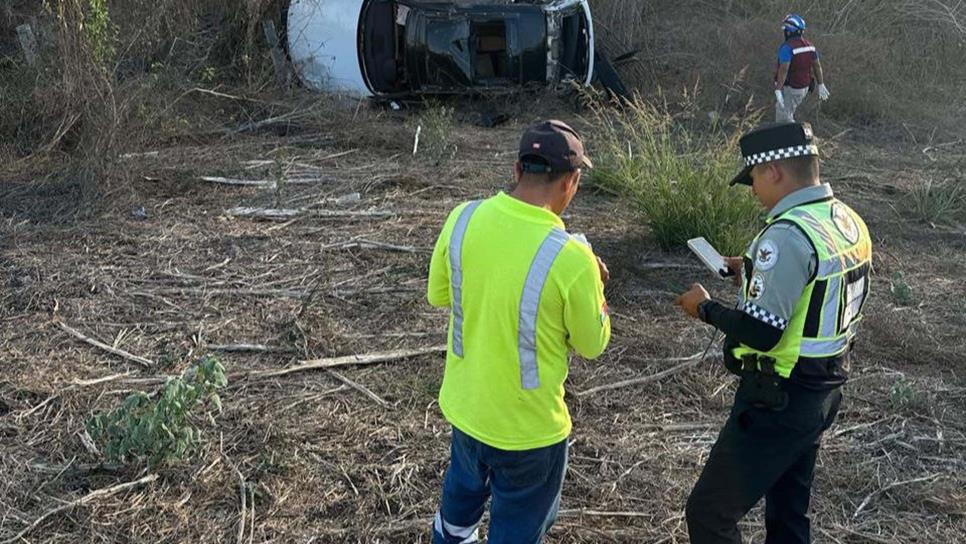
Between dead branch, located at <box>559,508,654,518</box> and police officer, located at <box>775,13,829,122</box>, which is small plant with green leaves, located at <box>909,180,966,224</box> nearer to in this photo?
police officer, located at <box>775,13,829,122</box>

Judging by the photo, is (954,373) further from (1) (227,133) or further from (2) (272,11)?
(2) (272,11)

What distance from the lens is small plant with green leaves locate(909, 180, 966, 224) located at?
8062 mm

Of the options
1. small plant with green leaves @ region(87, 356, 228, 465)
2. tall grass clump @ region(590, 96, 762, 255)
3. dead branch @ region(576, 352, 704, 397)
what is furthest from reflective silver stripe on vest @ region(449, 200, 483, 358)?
tall grass clump @ region(590, 96, 762, 255)

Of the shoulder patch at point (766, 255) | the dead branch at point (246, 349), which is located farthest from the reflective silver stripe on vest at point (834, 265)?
the dead branch at point (246, 349)

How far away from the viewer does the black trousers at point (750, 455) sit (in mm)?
2723

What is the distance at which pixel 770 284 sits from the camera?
259cm

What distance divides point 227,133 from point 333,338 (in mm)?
Result: 5767

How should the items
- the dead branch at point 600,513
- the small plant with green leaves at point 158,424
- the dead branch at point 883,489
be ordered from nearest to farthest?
the small plant with green leaves at point 158,424 → the dead branch at point 600,513 → the dead branch at point 883,489

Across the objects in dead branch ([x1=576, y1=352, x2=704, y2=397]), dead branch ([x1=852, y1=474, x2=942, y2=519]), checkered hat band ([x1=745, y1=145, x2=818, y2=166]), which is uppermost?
checkered hat band ([x1=745, y1=145, x2=818, y2=166])

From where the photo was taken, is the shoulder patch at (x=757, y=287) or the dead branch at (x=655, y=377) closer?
the shoulder patch at (x=757, y=287)

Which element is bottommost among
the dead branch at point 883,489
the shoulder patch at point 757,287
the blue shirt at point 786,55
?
the dead branch at point 883,489

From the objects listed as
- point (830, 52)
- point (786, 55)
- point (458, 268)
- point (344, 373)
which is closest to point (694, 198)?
point (344, 373)

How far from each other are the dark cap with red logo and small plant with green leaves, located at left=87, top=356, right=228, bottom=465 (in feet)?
6.23

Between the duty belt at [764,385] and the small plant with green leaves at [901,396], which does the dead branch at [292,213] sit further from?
the duty belt at [764,385]
